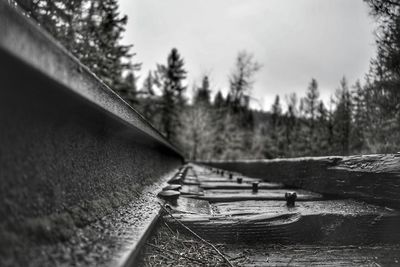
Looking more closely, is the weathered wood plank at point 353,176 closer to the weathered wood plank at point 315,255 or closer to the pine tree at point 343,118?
the weathered wood plank at point 315,255

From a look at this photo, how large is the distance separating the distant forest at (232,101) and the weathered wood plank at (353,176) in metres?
2.66

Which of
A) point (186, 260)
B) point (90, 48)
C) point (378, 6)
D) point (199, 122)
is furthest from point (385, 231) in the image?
point (199, 122)

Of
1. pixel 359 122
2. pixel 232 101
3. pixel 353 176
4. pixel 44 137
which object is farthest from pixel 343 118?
pixel 44 137

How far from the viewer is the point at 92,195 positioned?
143cm

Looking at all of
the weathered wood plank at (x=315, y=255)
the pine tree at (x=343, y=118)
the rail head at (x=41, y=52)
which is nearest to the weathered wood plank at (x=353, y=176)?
the weathered wood plank at (x=315, y=255)

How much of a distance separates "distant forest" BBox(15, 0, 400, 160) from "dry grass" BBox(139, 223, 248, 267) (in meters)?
1.78

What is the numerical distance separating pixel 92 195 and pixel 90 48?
1271 centimetres

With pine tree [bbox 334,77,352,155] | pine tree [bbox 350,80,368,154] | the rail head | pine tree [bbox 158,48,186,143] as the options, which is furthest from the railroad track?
pine tree [bbox 158,48,186,143]

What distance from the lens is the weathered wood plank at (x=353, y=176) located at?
7.02 feet

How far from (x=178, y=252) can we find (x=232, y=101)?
53.1 metres

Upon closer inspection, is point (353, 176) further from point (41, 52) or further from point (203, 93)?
point (203, 93)

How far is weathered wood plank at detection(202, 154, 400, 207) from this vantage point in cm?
214

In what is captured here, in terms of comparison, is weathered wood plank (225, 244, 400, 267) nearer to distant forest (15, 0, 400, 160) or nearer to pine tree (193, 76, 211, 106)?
distant forest (15, 0, 400, 160)

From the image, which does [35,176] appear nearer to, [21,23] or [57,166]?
[57,166]
